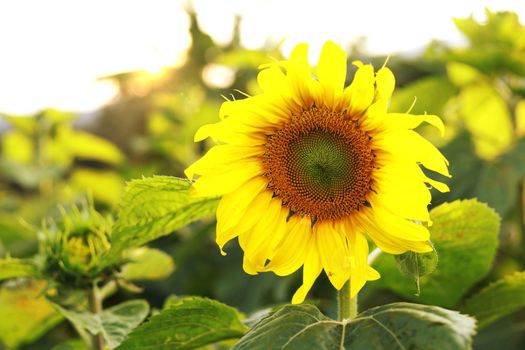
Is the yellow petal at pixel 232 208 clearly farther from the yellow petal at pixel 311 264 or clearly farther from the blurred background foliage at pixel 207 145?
the blurred background foliage at pixel 207 145

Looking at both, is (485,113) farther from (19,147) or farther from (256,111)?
(19,147)

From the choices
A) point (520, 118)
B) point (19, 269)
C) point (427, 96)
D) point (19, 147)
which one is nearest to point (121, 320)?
point (19, 269)

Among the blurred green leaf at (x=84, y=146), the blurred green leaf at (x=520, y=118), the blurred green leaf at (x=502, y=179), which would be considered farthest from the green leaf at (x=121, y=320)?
the blurred green leaf at (x=84, y=146)

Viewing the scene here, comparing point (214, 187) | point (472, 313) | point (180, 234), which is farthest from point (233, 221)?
point (180, 234)

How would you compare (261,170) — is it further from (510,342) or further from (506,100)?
(506,100)

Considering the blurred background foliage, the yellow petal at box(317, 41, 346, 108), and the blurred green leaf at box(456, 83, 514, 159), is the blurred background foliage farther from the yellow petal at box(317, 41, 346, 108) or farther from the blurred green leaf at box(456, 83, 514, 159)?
the yellow petal at box(317, 41, 346, 108)
